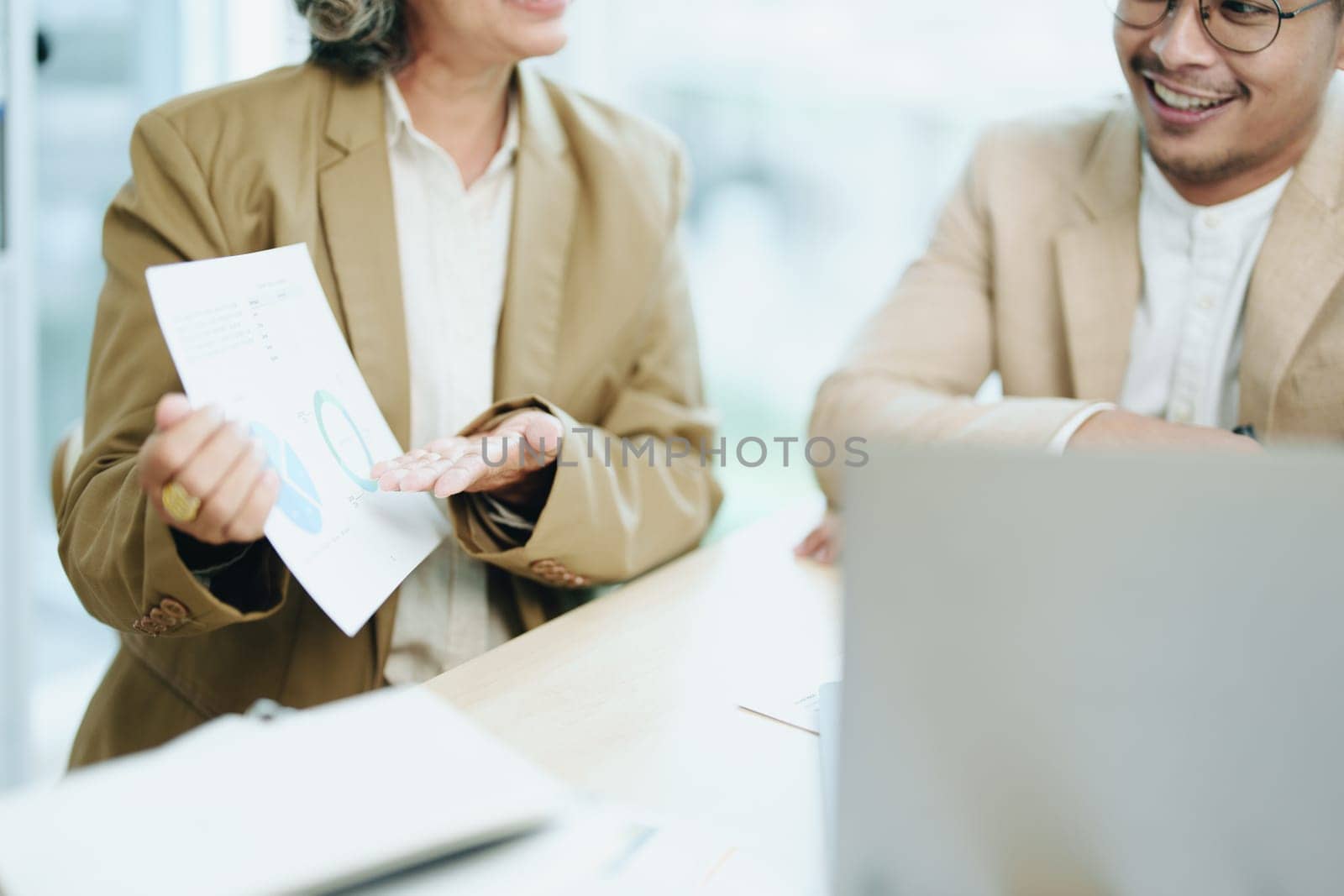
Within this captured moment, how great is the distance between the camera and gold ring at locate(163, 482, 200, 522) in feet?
2.73

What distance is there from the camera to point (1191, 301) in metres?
1.30

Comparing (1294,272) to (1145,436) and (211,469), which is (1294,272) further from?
(211,469)

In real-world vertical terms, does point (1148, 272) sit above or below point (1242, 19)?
below

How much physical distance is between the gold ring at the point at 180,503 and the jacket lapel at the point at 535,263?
438 millimetres

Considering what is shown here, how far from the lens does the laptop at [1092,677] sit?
484 mm

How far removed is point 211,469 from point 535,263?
542 mm

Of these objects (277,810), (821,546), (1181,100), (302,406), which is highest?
(1181,100)

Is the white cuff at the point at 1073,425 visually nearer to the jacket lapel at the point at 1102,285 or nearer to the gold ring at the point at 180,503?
the jacket lapel at the point at 1102,285

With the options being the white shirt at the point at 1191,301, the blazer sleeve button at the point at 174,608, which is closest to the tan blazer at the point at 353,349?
the blazer sleeve button at the point at 174,608

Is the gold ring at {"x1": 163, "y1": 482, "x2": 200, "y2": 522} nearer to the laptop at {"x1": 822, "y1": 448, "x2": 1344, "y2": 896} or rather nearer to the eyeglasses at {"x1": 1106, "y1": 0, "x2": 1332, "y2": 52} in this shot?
the laptop at {"x1": 822, "y1": 448, "x2": 1344, "y2": 896}

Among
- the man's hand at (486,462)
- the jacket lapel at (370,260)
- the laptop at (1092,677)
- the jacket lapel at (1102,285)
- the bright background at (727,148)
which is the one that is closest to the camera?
the laptop at (1092,677)

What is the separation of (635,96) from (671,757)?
2296 millimetres
